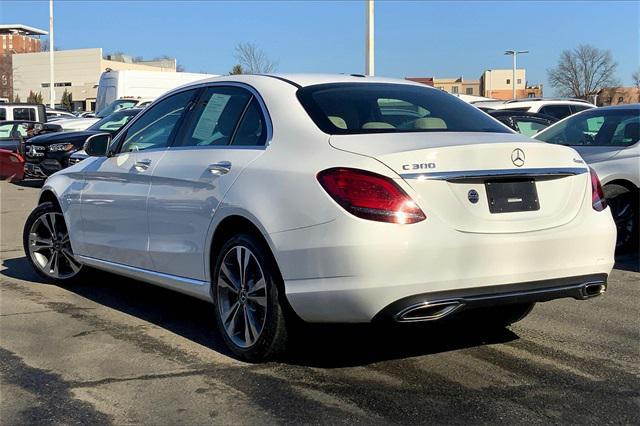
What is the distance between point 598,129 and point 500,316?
12.8ft

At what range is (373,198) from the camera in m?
3.45

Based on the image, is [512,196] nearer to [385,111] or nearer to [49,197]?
[385,111]

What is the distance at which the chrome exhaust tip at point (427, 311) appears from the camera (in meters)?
3.44

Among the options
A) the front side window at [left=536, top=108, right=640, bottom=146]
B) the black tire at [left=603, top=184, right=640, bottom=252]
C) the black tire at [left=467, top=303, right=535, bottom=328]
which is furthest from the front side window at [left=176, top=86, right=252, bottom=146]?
the front side window at [left=536, top=108, right=640, bottom=146]

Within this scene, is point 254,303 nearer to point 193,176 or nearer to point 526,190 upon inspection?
point 193,176

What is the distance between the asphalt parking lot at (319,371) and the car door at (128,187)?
0.53 meters

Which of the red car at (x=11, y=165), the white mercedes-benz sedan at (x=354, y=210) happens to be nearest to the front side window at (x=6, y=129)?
the red car at (x=11, y=165)

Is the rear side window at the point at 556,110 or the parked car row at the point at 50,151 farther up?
the rear side window at the point at 556,110

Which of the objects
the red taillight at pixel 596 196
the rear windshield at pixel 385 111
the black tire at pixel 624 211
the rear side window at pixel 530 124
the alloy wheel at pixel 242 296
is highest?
the rear side window at pixel 530 124

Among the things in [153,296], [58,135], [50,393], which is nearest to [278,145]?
[50,393]

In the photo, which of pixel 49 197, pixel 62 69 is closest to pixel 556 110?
pixel 49 197

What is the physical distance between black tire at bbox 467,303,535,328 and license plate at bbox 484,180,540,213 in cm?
124

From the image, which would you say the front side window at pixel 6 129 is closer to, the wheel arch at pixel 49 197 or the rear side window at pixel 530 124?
the wheel arch at pixel 49 197

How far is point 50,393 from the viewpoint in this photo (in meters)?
3.69
